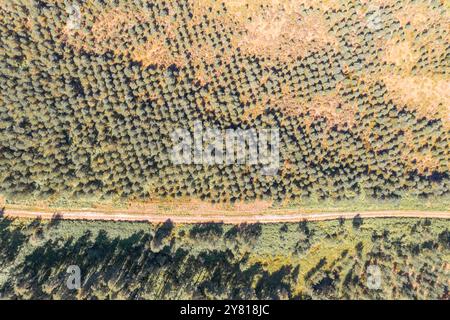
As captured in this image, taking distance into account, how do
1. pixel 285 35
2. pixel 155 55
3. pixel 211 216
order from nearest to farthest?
pixel 211 216, pixel 155 55, pixel 285 35

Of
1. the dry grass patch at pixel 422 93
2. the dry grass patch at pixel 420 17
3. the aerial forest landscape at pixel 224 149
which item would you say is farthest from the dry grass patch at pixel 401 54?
the dry grass patch at pixel 420 17

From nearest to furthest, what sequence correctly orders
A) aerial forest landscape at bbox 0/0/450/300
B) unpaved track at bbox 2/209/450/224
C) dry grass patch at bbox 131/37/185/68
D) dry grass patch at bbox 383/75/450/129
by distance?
aerial forest landscape at bbox 0/0/450/300
unpaved track at bbox 2/209/450/224
dry grass patch at bbox 131/37/185/68
dry grass patch at bbox 383/75/450/129

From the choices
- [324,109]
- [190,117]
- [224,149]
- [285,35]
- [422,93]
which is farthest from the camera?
[422,93]

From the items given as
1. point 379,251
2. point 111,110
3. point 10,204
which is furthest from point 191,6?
point 379,251

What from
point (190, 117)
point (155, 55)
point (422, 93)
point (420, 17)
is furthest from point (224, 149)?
point (420, 17)

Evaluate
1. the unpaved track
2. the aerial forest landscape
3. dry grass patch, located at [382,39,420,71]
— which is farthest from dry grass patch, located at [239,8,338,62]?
the unpaved track

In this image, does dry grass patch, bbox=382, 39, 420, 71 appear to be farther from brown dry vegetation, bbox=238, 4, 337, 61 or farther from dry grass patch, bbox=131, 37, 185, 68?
dry grass patch, bbox=131, 37, 185, 68

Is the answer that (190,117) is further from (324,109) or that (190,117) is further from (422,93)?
(422,93)
